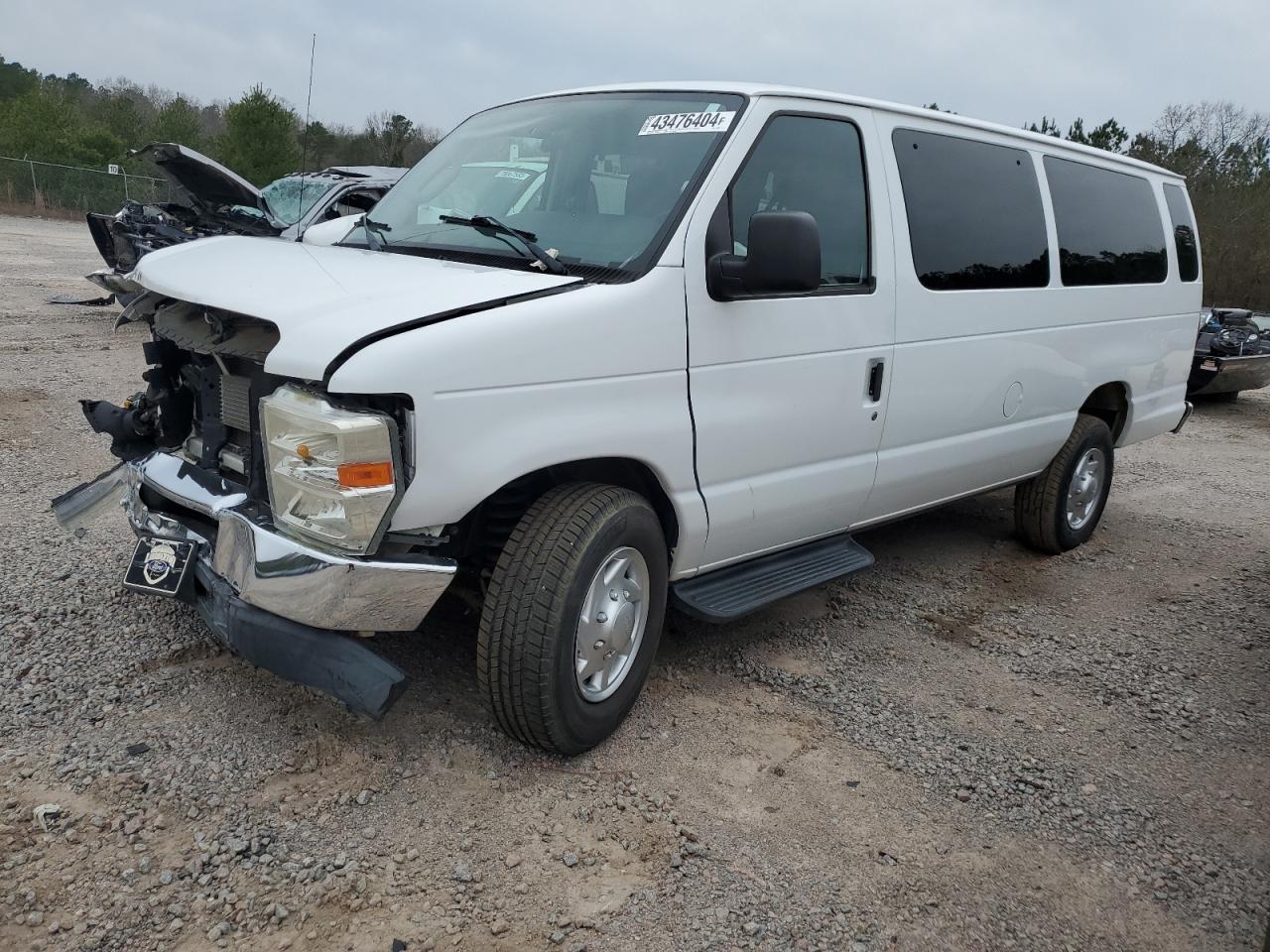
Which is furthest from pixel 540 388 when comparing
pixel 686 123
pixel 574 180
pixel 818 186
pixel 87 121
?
pixel 87 121

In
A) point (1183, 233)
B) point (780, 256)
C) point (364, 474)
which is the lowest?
point (364, 474)

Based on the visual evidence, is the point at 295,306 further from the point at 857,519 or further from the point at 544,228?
the point at 857,519

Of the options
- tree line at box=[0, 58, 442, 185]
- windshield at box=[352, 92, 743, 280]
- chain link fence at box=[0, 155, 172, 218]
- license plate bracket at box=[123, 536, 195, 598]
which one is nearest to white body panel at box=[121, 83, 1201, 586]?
windshield at box=[352, 92, 743, 280]

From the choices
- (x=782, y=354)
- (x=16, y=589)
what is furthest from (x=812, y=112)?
(x=16, y=589)

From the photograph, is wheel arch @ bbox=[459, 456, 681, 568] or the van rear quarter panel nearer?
wheel arch @ bbox=[459, 456, 681, 568]

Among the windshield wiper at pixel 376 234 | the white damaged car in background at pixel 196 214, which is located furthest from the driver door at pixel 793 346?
the white damaged car in background at pixel 196 214

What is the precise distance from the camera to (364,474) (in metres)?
2.56

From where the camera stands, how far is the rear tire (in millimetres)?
5484

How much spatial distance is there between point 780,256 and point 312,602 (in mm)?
1705

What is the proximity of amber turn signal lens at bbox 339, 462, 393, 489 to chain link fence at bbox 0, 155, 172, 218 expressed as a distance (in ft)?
115

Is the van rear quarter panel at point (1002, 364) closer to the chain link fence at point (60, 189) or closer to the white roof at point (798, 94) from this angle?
the white roof at point (798, 94)

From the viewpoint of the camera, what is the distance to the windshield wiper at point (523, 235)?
3086 millimetres

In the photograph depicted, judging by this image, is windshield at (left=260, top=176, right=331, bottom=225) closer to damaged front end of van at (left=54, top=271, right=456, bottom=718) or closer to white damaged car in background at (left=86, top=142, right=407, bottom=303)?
white damaged car in background at (left=86, top=142, right=407, bottom=303)

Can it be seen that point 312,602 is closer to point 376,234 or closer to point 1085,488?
point 376,234
